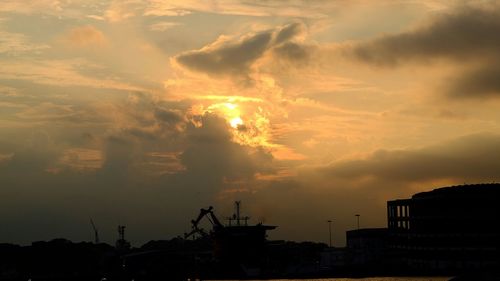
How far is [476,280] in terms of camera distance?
118188 mm

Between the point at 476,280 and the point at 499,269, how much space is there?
314 inches

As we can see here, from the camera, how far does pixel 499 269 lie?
408ft
